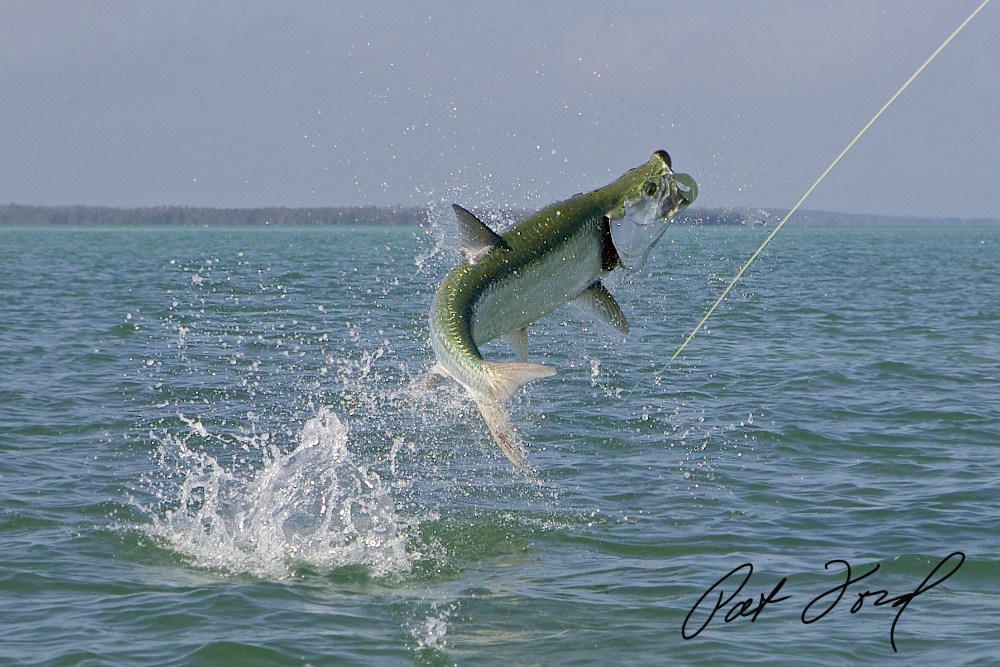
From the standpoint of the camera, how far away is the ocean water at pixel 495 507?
8672 mm

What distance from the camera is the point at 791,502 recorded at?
484 inches

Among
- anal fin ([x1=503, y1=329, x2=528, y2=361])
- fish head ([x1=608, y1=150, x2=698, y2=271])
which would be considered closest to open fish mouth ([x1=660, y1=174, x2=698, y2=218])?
fish head ([x1=608, y1=150, x2=698, y2=271])

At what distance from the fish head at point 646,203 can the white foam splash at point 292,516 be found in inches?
178

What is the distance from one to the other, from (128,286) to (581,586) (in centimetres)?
3673

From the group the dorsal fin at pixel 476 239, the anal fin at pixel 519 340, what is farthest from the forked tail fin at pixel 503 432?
the dorsal fin at pixel 476 239

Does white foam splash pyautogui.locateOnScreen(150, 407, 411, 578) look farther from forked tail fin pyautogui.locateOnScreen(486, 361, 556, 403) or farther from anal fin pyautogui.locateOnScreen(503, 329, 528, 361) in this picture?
forked tail fin pyautogui.locateOnScreen(486, 361, 556, 403)

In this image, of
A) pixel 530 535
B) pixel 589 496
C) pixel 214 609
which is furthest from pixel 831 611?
pixel 214 609

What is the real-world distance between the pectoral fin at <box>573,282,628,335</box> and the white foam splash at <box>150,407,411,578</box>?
402 cm

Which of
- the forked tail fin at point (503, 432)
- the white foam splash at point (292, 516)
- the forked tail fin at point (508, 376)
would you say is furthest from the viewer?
the white foam splash at point (292, 516)
